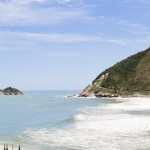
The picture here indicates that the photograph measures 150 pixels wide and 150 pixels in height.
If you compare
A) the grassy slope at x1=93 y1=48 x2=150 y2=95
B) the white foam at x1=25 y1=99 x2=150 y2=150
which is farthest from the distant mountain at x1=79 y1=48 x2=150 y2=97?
the white foam at x1=25 y1=99 x2=150 y2=150

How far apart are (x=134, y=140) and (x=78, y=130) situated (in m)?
10.3

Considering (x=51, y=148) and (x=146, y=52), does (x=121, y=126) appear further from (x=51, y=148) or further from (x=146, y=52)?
(x=146, y=52)

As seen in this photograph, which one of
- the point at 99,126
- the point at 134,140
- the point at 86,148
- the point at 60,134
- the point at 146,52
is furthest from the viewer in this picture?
the point at 146,52

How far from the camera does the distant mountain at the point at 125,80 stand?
166400 millimetres

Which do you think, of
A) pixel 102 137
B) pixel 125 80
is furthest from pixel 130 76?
pixel 102 137

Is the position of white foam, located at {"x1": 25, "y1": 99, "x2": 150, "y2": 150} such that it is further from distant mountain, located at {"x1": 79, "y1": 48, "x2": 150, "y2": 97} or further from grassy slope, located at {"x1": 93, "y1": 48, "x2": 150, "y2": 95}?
grassy slope, located at {"x1": 93, "y1": 48, "x2": 150, "y2": 95}

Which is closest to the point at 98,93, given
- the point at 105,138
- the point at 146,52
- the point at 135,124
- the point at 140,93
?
the point at 140,93

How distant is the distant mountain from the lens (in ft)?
546

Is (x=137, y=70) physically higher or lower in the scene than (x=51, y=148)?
higher

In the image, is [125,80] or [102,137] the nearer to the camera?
[102,137]

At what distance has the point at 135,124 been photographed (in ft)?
158

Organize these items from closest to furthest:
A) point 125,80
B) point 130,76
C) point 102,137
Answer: point 102,137 < point 125,80 < point 130,76

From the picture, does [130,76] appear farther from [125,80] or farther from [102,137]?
[102,137]

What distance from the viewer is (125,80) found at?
7047 inches
